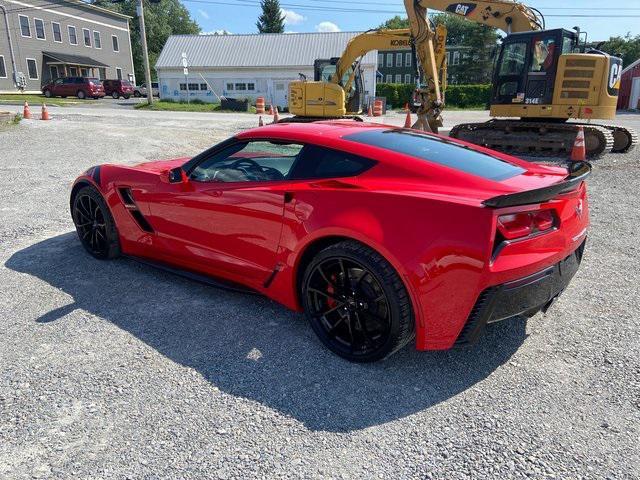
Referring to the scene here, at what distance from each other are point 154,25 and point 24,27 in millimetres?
27058

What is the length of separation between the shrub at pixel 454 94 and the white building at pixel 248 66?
3.81 meters

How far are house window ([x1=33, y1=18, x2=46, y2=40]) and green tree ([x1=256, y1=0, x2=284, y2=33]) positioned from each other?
30.7 metres

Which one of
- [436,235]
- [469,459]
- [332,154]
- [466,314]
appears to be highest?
[332,154]

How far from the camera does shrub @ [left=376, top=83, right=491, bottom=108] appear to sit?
133 feet

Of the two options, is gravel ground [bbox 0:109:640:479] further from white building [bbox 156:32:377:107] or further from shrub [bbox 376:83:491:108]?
shrub [bbox 376:83:491:108]

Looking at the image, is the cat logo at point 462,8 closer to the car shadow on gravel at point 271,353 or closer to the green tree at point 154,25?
the car shadow on gravel at point 271,353

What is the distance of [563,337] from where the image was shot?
10.8 feet

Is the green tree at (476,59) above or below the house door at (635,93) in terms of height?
above

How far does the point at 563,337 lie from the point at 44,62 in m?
51.5

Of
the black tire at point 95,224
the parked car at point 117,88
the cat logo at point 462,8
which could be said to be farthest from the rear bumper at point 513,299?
the parked car at point 117,88

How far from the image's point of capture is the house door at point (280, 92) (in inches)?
1506

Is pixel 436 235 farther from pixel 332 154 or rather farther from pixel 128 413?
pixel 128 413

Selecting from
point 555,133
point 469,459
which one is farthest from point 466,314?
point 555,133

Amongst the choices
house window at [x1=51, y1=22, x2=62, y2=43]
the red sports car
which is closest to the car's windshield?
the red sports car
